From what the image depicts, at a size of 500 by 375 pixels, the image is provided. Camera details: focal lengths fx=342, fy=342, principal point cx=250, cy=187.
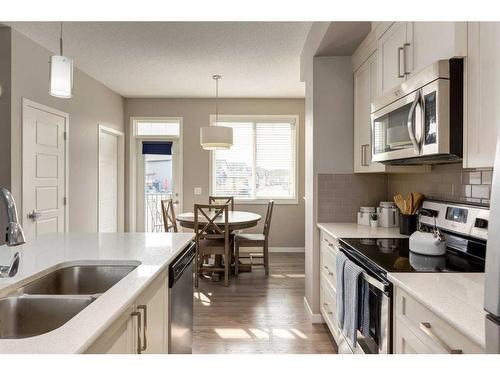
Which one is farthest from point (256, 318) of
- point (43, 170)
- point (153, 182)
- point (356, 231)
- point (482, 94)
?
point (153, 182)

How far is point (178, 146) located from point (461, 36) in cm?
497

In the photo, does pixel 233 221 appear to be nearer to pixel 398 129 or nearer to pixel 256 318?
pixel 256 318

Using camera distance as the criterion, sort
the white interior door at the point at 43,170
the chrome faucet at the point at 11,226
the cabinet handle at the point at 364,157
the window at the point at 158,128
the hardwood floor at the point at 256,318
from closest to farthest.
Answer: the chrome faucet at the point at 11,226 → the hardwood floor at the point at 256,318 → the cabinet handle at the point at 364,157 → the white interior door at the point at 43,170 → the window at the point at 158,128

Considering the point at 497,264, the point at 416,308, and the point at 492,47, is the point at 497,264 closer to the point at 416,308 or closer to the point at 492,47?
the point at 416,308

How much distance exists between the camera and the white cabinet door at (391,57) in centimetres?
198

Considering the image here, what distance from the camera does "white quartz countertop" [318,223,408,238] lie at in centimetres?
229

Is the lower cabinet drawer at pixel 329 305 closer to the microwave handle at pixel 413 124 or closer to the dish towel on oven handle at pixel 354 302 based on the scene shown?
the dish towel on oven handle at pixel 354 302

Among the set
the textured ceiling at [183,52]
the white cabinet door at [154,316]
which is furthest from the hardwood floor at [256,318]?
the textured ceiling at [183,52]

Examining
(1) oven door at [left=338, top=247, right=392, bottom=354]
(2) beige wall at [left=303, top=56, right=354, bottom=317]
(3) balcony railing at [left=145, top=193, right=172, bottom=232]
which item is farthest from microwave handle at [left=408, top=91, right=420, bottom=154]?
(3) balcony railing at [left=145, top=193, right=172, bottom=232]

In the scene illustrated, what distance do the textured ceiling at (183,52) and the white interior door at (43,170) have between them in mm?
761

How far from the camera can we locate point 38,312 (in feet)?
3.87

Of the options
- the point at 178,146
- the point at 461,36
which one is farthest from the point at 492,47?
the point at 178,146

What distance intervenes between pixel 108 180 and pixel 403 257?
477cm

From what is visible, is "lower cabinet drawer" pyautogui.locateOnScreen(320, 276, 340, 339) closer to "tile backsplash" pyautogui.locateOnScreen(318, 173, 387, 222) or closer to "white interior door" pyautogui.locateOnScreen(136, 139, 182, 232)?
"tile backsplash" pyautogui.locateOnScreen(318, 173, 387, 222)
